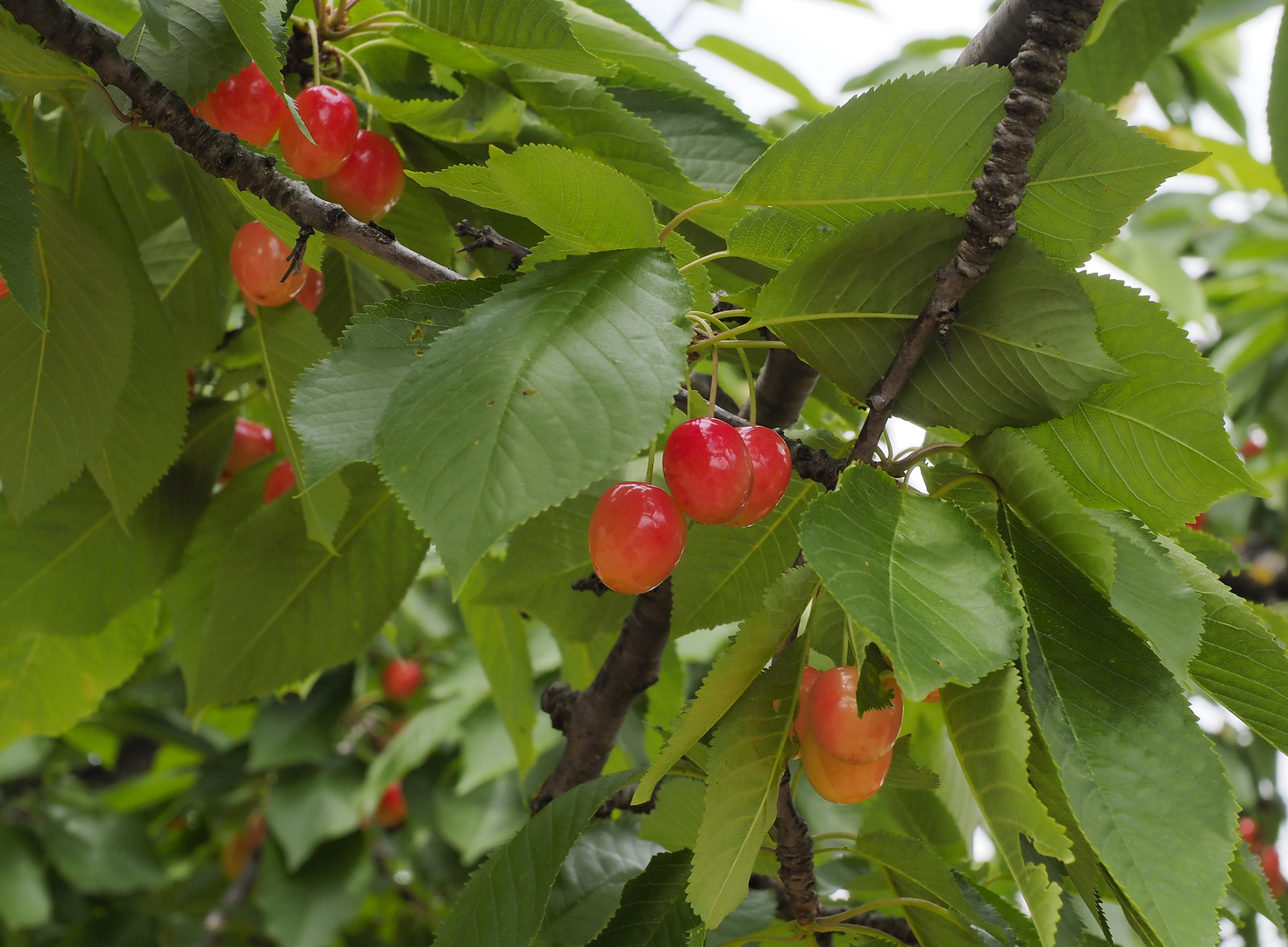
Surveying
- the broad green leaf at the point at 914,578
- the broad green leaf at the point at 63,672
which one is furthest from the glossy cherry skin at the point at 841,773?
the broad green leaf at the point at 63,672

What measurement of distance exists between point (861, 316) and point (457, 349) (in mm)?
218

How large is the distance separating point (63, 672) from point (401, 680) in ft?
4.47

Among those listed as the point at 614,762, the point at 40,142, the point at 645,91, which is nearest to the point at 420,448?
the point at 645,91

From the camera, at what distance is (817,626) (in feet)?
1.81

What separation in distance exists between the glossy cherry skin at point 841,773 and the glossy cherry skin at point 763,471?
0.12 m

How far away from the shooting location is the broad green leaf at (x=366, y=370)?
49 centimetres

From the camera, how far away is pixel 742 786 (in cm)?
52

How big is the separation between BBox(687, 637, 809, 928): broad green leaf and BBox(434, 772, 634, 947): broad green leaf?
0.47ft

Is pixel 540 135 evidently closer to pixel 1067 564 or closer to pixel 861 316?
pixel 861 316

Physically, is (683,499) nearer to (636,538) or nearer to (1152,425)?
(636,538)

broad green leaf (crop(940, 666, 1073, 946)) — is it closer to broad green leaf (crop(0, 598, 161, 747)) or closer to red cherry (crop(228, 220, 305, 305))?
red cherry (crop(228, 220, 305, 305))

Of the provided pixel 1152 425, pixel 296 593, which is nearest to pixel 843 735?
pixel 1152 425

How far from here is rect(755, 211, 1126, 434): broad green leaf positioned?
516 millimetres

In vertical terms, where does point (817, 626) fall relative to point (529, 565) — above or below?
above
